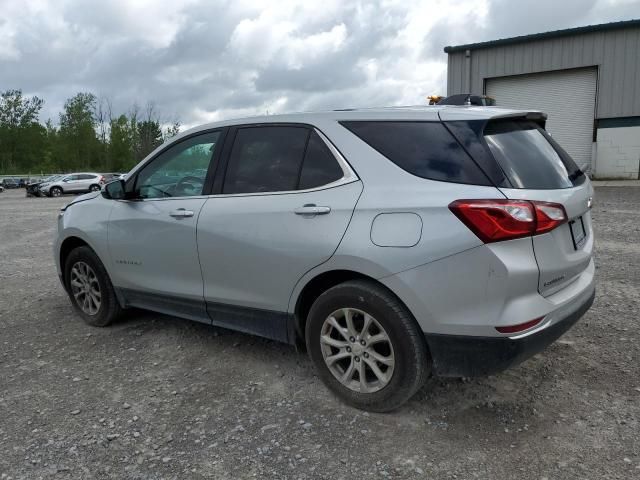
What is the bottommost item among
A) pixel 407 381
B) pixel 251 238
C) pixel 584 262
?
pixel 407 381

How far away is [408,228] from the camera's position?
2.79 meters

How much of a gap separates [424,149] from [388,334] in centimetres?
101

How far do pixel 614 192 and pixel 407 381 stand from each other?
15.3 meters

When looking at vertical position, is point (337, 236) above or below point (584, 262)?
above

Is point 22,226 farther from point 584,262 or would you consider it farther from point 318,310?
point 584,262

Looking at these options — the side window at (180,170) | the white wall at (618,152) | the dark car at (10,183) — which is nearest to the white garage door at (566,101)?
the white wall at (618,152)

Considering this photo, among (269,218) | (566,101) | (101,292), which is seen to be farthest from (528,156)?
(566,101)

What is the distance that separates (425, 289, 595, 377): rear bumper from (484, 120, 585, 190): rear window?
754 millimetres

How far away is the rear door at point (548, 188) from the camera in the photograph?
275 cm

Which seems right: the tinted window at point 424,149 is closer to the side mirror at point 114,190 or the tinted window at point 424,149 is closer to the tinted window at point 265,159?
the tinted window at point 265,159

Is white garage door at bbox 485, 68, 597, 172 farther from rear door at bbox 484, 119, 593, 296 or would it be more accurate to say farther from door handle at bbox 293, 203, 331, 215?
door handle at bbox 293, 203, 331, 215

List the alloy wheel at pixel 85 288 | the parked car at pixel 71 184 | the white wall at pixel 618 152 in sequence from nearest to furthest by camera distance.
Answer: the alloy wheel at pixel 85 288, the white wall at pixel 618 152, the parked car at pixel 71 184

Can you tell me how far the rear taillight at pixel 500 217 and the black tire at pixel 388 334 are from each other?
581 millimetres

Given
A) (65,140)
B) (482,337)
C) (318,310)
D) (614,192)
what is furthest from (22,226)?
(65,140)
